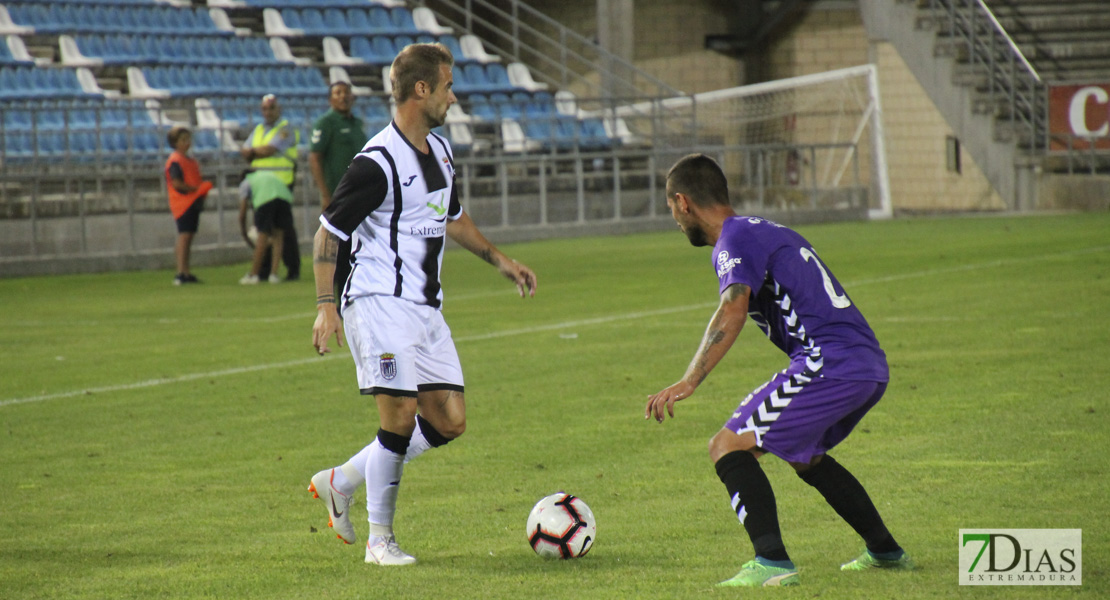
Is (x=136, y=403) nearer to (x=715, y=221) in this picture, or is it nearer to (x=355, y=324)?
(x=355, y=324)

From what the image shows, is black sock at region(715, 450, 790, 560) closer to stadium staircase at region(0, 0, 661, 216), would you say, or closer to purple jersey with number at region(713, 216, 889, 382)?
purple jersey with number at region(713, 216, 889, 382)

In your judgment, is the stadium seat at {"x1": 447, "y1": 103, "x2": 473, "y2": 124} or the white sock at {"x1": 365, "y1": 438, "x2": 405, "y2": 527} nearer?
the white sock at {"x1": 365, "y1": 438, "x2": 405, "y2": 527}

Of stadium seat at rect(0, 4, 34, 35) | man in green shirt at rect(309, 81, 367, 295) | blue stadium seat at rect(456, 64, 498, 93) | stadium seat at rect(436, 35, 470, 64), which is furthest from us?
stadium seat at rect(436, 35, 470, 64)

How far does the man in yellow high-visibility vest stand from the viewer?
16.3 meters

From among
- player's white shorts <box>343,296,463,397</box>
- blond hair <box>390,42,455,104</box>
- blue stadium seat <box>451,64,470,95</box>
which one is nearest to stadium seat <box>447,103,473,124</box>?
blue stadium seat <box>451,64,470,95</box>

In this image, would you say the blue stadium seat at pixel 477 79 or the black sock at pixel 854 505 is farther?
the blue stadium seat at pixel 477 79

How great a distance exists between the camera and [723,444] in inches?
168

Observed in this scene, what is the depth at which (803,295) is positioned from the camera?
4.23 m

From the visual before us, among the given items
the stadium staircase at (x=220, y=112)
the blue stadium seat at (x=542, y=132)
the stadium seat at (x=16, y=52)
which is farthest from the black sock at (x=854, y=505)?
the stadium seat at (x=16, y=52)

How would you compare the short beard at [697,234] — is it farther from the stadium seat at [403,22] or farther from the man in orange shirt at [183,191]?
the stadium seat at [403,22]

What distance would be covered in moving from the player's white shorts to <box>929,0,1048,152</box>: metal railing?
24.7 meters

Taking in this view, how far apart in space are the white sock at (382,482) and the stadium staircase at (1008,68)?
24375 mm

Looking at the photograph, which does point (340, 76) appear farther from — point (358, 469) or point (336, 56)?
point (358, 469)

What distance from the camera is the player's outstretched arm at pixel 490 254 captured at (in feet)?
17.3
